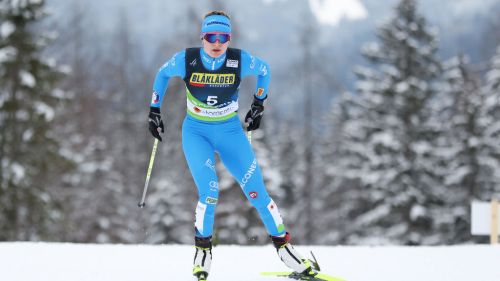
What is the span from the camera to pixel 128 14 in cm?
3447

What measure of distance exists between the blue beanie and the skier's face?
0.05 metres

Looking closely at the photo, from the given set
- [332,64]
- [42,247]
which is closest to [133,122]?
[332,64]

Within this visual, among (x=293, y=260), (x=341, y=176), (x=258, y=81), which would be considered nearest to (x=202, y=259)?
(x=293, y=260)

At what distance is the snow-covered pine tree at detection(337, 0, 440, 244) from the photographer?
71.0 feet

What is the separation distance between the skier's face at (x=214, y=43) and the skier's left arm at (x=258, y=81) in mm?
316

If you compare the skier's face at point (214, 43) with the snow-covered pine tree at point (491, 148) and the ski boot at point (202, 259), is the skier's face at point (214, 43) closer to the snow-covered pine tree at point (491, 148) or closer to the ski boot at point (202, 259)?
the ski boot at point (202, 259)

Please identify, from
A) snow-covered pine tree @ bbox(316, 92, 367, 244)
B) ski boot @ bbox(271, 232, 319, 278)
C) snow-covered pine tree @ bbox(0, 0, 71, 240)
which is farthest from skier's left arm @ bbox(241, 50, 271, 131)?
snow-covered pine tree @ bbox(316, 92, 367, 244)

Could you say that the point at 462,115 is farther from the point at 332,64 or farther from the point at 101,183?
the point at 101,183

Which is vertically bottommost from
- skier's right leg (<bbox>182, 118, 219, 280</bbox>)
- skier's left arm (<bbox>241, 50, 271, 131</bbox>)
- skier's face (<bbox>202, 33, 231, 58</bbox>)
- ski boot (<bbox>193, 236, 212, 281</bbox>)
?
ski boot (<bbox>193, 236, 212, 281</bbox>)

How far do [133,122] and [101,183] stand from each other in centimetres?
648

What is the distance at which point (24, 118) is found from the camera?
18625mm

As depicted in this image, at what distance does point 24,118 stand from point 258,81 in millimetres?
14861

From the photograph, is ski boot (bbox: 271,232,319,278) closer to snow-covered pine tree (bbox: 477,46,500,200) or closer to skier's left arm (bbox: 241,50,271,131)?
skier's left arm (bbox: 241,50,271,131)

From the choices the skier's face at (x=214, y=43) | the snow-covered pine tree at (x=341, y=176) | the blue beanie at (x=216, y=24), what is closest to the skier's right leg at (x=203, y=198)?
the skier's face at (x=214, y=43)
